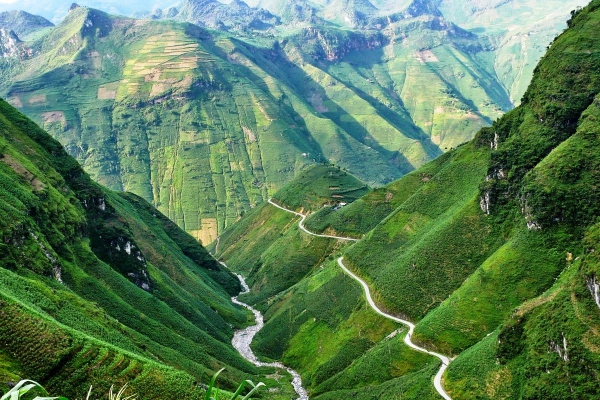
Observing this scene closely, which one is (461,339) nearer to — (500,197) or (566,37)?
(500,197)

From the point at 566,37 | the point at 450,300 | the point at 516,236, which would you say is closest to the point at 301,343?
the point at 450,300

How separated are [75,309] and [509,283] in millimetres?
Answer: 105409

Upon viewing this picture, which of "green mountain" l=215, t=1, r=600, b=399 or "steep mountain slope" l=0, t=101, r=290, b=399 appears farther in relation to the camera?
"green mountain" l=215, t=1, r=600, b=399

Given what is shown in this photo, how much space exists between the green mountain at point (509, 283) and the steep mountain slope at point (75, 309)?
40.7 m

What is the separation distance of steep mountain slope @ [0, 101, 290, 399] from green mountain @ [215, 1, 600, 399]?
1601 inches

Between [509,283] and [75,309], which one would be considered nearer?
[75,309]

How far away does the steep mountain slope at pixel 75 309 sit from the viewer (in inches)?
3595

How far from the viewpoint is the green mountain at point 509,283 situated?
111 meters

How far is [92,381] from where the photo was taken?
298 ft

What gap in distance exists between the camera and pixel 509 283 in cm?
14462

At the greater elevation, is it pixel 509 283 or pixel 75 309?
pixel 75 309

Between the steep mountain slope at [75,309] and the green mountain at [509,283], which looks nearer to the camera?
the steep mountain slope at [75,309]

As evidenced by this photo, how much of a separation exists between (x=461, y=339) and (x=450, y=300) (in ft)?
47.7

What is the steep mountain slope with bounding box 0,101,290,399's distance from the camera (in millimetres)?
91312
